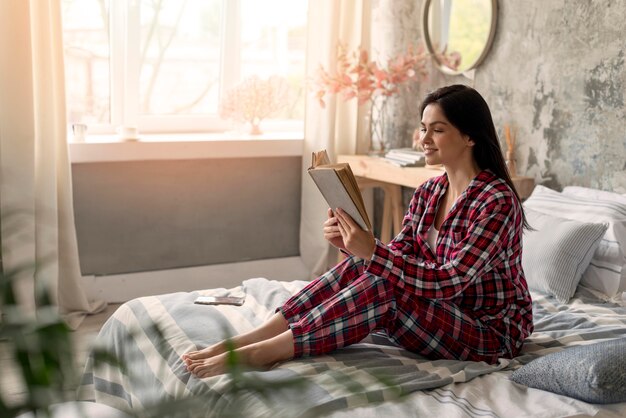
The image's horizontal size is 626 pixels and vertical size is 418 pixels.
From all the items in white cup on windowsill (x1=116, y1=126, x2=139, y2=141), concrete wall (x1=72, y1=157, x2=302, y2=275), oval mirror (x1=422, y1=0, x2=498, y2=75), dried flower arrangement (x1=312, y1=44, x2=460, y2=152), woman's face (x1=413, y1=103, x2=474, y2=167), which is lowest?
concrete wall (x1=72, y1=157, x2=302, y2=275)

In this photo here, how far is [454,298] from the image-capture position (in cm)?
216

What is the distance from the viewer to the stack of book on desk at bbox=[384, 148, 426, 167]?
3.57m

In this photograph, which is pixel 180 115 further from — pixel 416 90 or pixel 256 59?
pixel 416 90

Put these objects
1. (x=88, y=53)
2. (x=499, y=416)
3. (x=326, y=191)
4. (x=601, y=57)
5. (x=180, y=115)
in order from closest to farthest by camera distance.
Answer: (x=499, y=416), (x=326, y=191), (x=601, y=57), (x=88, y=53), (x=180, y=115)

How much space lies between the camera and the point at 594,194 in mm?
2947

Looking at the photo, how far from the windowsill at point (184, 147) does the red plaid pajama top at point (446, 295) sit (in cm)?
175

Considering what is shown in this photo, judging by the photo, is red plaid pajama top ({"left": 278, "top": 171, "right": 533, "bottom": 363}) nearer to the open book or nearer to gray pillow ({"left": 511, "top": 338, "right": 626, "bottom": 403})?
the open book

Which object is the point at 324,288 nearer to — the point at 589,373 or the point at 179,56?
the point at 589,373

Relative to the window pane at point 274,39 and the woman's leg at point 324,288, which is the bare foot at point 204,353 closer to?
the woman's leg at point 324,288

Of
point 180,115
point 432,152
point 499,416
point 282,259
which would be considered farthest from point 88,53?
point 499,416

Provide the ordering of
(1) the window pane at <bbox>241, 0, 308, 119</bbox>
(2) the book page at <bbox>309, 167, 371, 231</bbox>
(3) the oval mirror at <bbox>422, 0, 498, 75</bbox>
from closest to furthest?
(2) the book page at <bbox>309, 167, 371, 231</bbox> < (3) the oval mirror at <bbox>422, 0, 498, 75</bbox> < (1) the window pane at <bbox>241, 0, 308, 119</bbox>

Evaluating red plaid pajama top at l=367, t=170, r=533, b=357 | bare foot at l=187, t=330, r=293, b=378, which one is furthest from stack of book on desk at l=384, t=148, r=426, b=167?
bare foot at l=187, t=330, r=293, b=378

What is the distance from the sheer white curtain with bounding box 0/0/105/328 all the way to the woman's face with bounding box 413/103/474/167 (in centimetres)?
158

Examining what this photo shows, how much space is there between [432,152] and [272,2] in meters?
2.30
